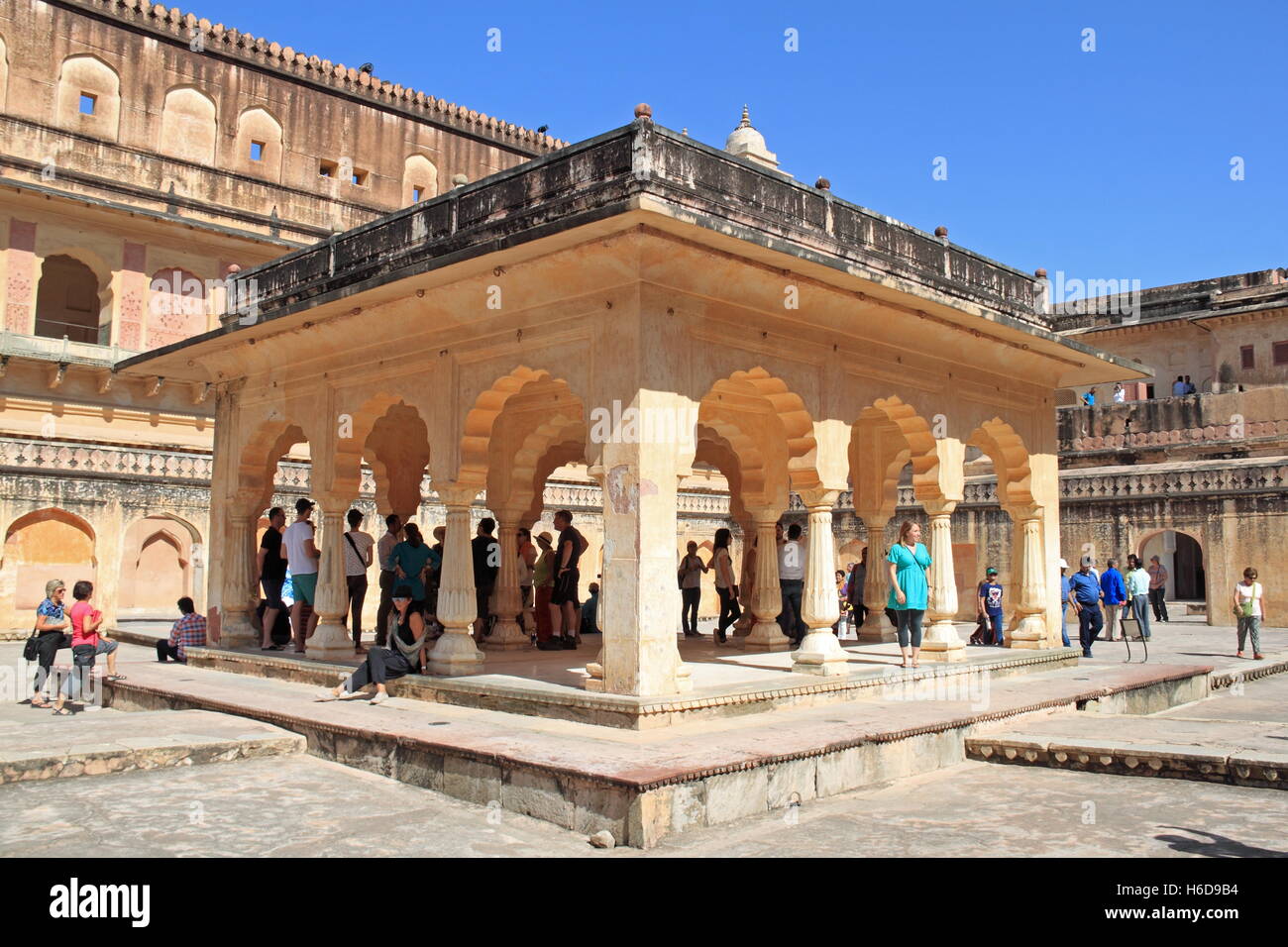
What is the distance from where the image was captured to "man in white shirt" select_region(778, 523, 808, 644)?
12.2 m

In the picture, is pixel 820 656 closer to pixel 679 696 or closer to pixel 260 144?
pixel 679 696

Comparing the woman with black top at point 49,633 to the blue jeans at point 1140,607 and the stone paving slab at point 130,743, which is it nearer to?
the stone paving slab at point 130,743

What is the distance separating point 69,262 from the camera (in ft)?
82.7

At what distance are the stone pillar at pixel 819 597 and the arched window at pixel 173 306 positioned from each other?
1862cm

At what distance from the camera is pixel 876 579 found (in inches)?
522

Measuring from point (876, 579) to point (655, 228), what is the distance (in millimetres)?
7404

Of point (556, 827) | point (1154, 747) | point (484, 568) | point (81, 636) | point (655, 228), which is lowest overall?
point (556, 827)

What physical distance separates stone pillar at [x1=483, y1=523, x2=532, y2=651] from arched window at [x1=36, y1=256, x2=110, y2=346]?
1718 centimetres

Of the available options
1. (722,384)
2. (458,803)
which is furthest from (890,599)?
(458,803)

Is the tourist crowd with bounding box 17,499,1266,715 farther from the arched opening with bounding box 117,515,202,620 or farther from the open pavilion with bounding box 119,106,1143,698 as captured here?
the arched opening with bounding box 117,515,202,620

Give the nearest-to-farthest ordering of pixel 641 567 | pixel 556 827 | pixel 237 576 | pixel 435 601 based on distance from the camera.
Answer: pixel 556 827, pixel 641 567, pixel 435 601, pixel 237 576

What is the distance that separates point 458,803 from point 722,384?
19.8 feet

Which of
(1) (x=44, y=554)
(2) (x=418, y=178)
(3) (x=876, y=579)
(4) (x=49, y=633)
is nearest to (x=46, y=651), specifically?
(4) (x=49, y=633)

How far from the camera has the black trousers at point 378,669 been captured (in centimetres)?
862
